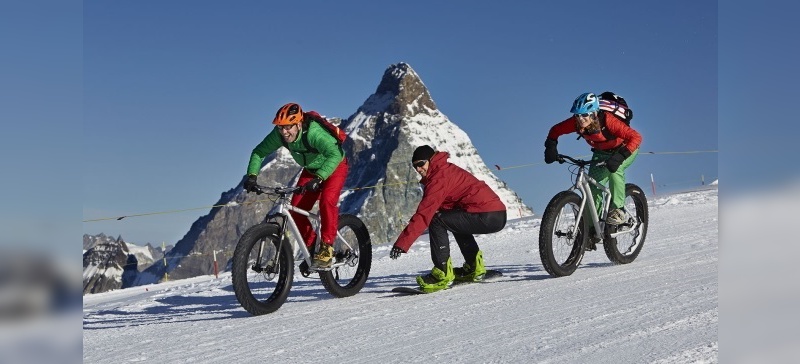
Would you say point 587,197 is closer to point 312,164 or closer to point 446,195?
point 446,195

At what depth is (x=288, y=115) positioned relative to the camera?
6742 mm

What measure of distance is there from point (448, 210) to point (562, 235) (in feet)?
3.88

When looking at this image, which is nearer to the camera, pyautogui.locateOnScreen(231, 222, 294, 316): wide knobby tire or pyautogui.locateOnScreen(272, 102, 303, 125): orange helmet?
pyautogui.locateOnScreen(231, 222, 294, 316): wide knobby tire

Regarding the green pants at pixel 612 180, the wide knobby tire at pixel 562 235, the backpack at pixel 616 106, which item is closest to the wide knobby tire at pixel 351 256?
the wide knobby tire at pixel 562 235

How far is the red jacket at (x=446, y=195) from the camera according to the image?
22.1 feet

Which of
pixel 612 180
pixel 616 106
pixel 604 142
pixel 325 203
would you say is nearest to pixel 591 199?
pixel 612 180

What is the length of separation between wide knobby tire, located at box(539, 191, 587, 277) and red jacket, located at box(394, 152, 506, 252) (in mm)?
511

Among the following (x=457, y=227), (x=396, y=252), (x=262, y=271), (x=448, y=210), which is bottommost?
(x=262, y=271)

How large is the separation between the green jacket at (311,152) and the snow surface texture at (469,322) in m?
1.30

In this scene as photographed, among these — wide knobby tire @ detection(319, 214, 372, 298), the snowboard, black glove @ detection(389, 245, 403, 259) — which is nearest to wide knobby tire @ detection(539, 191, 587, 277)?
the snowboard

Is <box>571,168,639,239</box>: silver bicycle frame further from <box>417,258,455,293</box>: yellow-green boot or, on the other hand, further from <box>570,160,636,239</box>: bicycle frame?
<box>417,258,455,293</box>: yellow-green boot

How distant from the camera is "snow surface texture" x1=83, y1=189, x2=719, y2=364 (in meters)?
3.79

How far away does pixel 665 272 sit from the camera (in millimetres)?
6504
